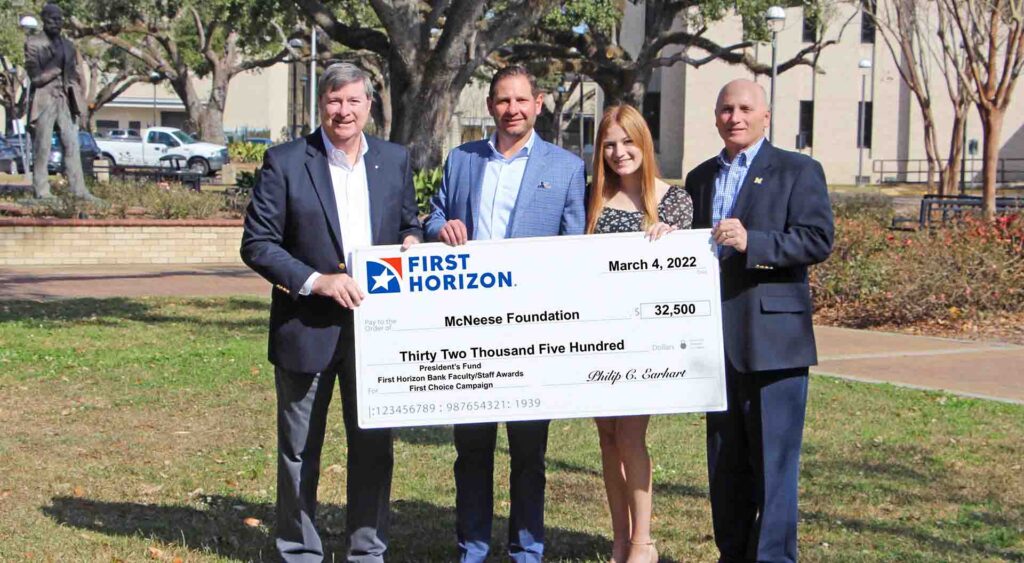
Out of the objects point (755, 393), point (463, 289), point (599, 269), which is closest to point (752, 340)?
point (755, 393)

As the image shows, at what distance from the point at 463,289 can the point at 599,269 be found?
508 mm

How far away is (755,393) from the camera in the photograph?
4.93 metres

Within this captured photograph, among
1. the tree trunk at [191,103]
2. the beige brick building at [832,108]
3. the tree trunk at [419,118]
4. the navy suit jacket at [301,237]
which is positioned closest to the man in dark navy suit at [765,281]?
the navy suit jacket at [301,237]

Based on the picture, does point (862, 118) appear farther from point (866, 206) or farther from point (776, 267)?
point (776, 267)

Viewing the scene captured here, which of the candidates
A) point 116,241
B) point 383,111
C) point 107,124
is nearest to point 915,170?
point 383,111

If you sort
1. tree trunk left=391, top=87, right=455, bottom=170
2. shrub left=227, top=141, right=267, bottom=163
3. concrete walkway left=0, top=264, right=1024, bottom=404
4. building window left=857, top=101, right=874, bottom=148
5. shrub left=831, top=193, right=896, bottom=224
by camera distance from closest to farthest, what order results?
concrete walkway left=0, top=264, right=1024, bottom=404 → tree trunk left=391, top=87, right=455, bottom=170 → shrub left=831, top=193, right=896, bottom=224 → building window left=857, top=101, right=874, bottom=148 → shrub left=227, top=141, right=267, bottom=163

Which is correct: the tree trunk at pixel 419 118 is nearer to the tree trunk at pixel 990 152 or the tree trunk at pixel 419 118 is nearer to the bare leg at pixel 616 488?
the tree trunk at pixel 990 152

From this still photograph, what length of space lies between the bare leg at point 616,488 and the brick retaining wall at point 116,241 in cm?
1361

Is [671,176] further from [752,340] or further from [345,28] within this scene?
[752,340]

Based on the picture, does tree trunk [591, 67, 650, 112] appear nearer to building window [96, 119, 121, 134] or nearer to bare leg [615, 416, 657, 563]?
bare leg [615, 416, 657, 563]

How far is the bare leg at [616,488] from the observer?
525 centimetres

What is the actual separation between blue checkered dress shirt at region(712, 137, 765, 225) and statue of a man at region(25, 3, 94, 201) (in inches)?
616

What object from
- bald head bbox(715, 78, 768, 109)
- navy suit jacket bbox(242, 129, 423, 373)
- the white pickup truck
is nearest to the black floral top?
bald head bbox(715, 78, 768, 109)

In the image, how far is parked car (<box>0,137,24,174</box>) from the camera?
4219 cm
